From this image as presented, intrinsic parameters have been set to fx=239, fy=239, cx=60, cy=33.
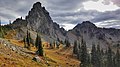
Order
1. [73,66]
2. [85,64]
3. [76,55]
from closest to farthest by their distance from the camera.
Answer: [85,64] < [73,66] < [76,55]

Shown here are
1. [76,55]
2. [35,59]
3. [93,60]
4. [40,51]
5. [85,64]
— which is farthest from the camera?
[76,55]

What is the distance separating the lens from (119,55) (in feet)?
503

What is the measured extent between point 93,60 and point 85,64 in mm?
38240

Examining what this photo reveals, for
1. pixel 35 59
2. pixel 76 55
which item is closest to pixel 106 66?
pixel 76 55

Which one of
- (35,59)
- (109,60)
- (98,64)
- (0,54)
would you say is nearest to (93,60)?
(98,64)

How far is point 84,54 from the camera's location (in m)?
113

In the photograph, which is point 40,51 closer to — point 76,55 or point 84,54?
point 84,54

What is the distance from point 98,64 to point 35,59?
68.6 m

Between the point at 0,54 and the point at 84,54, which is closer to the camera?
the point at 0,54

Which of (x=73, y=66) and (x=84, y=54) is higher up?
(x=84, y=54)

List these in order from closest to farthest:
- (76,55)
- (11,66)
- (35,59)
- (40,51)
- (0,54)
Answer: (11,66)
(0,54)
(35,59)
(40,51)
(76,55)

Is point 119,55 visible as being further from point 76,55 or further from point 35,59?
point 35,59

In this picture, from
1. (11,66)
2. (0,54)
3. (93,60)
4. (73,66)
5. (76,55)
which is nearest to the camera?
(11,66)

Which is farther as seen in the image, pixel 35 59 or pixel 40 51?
pixel 40 51
